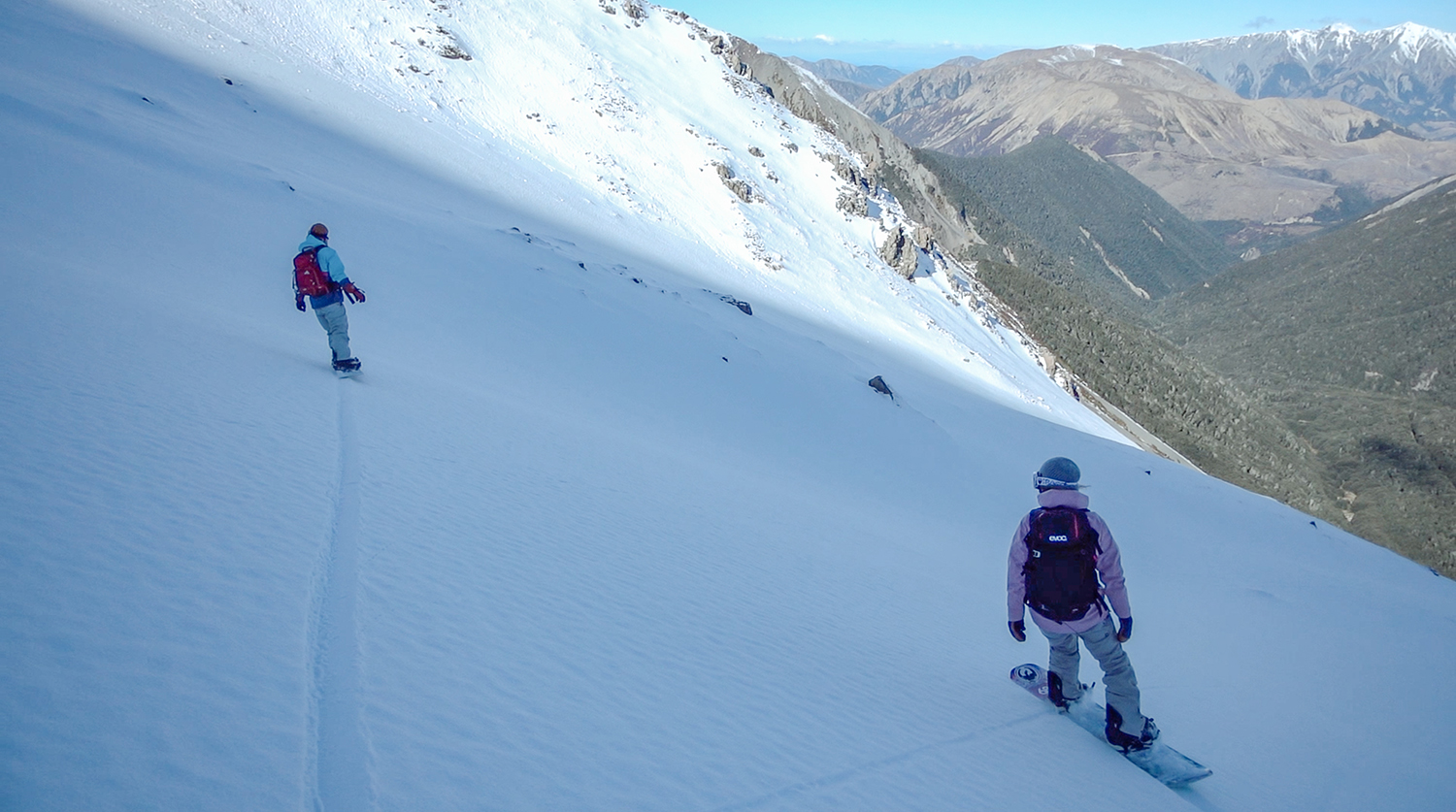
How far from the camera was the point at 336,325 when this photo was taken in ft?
26.1

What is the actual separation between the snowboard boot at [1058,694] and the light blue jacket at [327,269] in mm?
7763

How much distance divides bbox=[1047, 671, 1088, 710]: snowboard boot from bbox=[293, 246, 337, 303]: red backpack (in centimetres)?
792

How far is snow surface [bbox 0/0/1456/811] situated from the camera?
2.82 metres

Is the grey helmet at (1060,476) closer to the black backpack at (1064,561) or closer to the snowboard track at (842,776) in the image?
the black backpack at (1064,561)

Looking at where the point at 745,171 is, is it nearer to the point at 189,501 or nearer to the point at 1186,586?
the point at 1186,586

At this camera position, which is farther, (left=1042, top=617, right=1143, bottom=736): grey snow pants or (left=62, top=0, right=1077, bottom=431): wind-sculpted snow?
(left=62, top=0, right=1077, bottom=431): wind-sculpted snow

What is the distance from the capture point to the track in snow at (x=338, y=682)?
2.47m

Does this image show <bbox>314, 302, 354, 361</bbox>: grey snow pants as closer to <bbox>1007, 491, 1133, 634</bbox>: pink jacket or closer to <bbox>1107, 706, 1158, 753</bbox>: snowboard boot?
<bbox>1007, 491, 1133, 634</bbox>: pink jacket

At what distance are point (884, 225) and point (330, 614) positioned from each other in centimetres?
5047

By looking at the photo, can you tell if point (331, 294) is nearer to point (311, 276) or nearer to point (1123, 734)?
point (311, 276)

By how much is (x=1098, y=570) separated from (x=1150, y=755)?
1493mm

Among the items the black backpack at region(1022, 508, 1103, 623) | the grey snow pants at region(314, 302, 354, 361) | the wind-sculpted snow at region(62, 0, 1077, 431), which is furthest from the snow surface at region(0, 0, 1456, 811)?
the wind-sculpted snow at region(62, 0, 1077, 431)

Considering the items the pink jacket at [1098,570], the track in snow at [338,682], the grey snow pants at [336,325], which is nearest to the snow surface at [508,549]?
the track in snow at [338,682]

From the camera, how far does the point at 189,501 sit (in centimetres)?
405
